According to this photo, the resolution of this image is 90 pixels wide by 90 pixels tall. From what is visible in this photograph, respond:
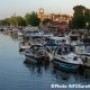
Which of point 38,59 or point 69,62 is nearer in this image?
point 69,62

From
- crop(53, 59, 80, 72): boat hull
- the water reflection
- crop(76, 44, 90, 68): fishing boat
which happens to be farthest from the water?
crop(76, 44, 90, 68): fishing boat

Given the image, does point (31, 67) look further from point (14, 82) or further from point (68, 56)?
point (14, 82)

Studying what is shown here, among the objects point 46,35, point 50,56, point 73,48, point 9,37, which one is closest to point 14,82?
point 50,56

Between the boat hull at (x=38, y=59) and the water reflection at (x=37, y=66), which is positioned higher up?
the boat hull at (x=38, y=59)

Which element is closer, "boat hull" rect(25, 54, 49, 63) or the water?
the water

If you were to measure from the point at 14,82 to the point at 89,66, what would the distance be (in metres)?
2.02

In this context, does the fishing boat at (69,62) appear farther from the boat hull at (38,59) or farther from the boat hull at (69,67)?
the boat hull at (38,59)

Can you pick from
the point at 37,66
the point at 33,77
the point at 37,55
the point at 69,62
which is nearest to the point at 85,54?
the point at 69,62

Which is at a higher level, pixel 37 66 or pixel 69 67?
pixel 69 67

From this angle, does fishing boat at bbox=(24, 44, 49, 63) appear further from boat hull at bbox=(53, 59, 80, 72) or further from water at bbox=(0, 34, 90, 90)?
boat hull at bbox=(53, 59, 80, 72)

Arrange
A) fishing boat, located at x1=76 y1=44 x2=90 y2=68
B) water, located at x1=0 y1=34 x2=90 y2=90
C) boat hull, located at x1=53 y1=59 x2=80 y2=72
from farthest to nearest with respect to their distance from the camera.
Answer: fishing boat, located at x1=76 y1=44 x2=90 y2=68 → boat hull, located at x1=53 y1=59 x2=80 y2=72 → water, located at x1=0 y1=34 x2=90 y2=90

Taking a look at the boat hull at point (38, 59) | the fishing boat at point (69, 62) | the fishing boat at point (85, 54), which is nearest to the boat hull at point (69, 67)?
the fishing boat at point (69, 62)

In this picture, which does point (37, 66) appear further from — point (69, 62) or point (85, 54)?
point (69, 62)

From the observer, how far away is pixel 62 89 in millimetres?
3051
